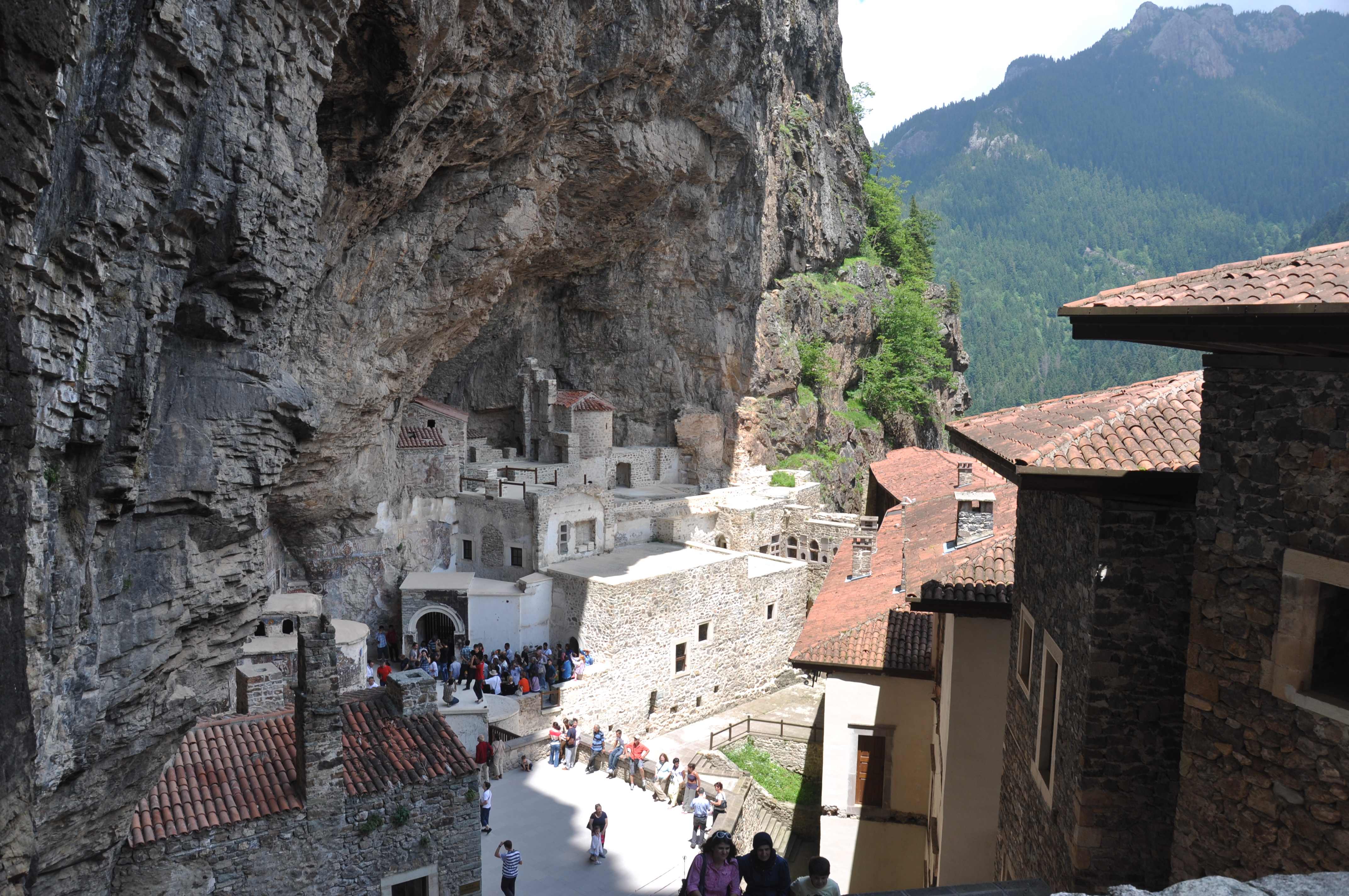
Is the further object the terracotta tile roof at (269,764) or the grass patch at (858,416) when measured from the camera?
the grass patch at (858,416)

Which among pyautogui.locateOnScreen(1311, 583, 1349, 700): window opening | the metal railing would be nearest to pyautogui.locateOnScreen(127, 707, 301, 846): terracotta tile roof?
pyautogui.locateOnScreen(1311, 583, 1349, 700): window opening

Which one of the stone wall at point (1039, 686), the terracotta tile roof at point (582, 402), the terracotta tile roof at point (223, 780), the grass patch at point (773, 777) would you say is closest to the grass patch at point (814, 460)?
the terracotta tile roof at point (582, 402)

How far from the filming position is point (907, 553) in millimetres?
16844

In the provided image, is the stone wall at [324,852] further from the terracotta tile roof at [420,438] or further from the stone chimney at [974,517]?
the terracotta tile roof at [420,438]

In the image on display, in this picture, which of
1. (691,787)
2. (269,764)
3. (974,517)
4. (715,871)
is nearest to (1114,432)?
(715,871)

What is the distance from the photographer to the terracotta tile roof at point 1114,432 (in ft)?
19.6

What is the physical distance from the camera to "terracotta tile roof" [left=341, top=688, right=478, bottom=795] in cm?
1205

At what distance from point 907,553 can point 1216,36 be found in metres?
182

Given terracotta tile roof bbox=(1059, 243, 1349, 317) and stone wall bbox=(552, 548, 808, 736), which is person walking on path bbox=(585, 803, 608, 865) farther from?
terracotta tile roof bbox=(1059, 243, 1349, 317)

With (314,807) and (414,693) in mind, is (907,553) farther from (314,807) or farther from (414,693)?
(314,807)

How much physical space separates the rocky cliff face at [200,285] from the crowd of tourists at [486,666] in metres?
4.57

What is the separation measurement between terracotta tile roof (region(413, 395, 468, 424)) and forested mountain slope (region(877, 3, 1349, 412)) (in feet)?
187

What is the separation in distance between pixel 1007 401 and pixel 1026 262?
3217 cm

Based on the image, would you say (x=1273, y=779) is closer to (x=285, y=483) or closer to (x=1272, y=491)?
(x=1272, y=491)
